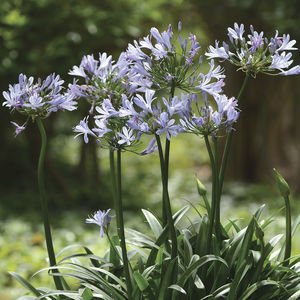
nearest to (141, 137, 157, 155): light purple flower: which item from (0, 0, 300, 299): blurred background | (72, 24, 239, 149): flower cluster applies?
(72, 24, 239, 149): flower cluster

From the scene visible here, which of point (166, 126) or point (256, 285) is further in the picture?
point (256, 285)

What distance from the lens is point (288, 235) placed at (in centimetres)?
196

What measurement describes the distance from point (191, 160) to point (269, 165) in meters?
4.15

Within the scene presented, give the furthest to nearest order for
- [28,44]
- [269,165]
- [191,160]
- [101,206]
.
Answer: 1. [191,160]
2. [269,165]
3. [101,206]
4. [28,44]

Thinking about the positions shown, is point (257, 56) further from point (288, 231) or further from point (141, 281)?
point (141, 281)

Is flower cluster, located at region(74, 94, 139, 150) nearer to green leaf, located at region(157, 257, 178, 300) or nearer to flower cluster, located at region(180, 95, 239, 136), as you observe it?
flower cluster, located at region(180, 95, 239, 136)

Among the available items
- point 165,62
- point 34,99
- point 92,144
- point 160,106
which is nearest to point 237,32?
point 165,62

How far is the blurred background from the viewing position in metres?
5.53

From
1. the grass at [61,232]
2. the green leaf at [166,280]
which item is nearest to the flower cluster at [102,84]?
the green leaf at [166,280]

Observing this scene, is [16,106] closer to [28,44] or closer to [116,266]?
[116,266]

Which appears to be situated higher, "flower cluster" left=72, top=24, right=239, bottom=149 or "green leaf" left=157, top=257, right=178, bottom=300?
"flower cluster" left=72, top=24, right=239, bottom=149

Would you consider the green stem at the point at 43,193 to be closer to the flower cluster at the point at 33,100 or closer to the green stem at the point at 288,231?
the flower cluster at the point at 33,100

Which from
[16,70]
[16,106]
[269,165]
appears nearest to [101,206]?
[16,70]

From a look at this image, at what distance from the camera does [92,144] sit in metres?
7.50
